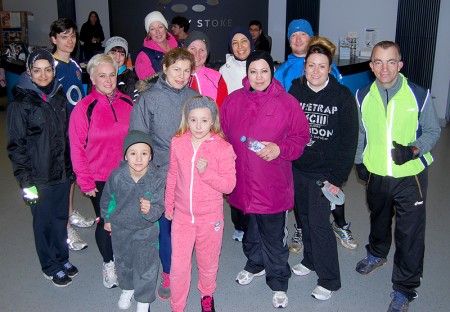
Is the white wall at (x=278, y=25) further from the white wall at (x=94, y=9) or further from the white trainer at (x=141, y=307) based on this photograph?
the white trainer at (x=141, y=307)

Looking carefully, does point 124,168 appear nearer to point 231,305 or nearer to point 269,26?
point 231,305

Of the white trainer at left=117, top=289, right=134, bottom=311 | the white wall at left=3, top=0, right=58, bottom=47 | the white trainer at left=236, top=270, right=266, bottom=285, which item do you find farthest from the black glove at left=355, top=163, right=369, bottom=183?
the white wall at left=3, top=0, right=58, bottom=47

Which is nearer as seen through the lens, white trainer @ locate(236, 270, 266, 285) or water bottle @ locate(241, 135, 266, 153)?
water bottle @ locate(241, 135, 266, 153)

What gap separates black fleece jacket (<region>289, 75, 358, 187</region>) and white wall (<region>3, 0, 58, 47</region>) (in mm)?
9214

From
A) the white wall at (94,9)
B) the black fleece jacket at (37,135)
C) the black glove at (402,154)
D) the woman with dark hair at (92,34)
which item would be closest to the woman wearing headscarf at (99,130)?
the black fleece jacket at (37,135)

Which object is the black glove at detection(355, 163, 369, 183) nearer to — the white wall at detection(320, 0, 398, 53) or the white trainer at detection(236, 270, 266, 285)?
the white trainer at detection(236, 270, 266, 285)

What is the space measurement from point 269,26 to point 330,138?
702cm

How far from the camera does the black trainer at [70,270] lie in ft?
10.2

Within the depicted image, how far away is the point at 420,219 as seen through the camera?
258cm

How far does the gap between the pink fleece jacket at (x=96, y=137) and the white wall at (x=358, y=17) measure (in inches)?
239

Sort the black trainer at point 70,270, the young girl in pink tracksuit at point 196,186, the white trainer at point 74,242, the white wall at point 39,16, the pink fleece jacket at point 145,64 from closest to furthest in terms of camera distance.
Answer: the young girl in pink tracksuit at point 196,186, the black trainer at point 70,270, the white trainer at point 74,242, the pink fleece jacket at point 145,64, the white wall at point 39,16

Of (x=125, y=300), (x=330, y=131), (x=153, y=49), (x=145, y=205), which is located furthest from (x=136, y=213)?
(x=153, y=49)

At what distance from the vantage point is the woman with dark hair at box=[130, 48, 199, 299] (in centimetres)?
255

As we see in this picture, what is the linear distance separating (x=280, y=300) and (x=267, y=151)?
3.15ft
